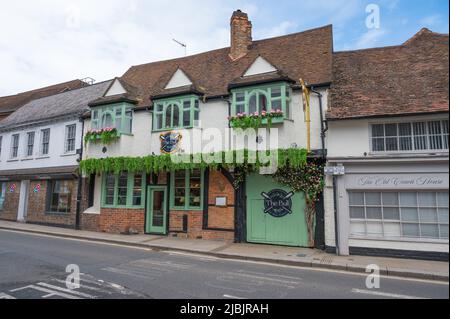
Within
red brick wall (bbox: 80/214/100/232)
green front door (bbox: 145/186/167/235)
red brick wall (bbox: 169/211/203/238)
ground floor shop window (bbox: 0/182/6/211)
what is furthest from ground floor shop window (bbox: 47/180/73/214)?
red brick wall (bbox: 169/211/203/238)

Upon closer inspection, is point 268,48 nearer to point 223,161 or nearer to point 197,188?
point 223,161

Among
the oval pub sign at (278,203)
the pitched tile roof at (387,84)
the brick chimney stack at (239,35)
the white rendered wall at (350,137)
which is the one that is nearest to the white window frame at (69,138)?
the brick chimney stack at (239,35)

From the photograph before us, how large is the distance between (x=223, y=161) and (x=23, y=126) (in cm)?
1625

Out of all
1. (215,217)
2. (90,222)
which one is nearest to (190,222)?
(215,217)

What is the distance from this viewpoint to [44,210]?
Result: 19188mm

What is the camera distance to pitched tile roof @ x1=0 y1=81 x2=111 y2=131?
764 inches

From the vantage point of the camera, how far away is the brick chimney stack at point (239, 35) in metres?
16.6

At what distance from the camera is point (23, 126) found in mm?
21406

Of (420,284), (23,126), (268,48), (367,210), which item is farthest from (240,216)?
(23,126)

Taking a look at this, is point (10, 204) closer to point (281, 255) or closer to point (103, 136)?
point (103, 136)

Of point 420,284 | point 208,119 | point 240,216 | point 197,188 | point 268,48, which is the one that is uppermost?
point 268,48

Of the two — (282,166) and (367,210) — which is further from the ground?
(282,166)

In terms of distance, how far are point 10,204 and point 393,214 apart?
23043 millimetres

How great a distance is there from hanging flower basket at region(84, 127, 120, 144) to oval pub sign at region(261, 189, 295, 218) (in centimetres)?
808
